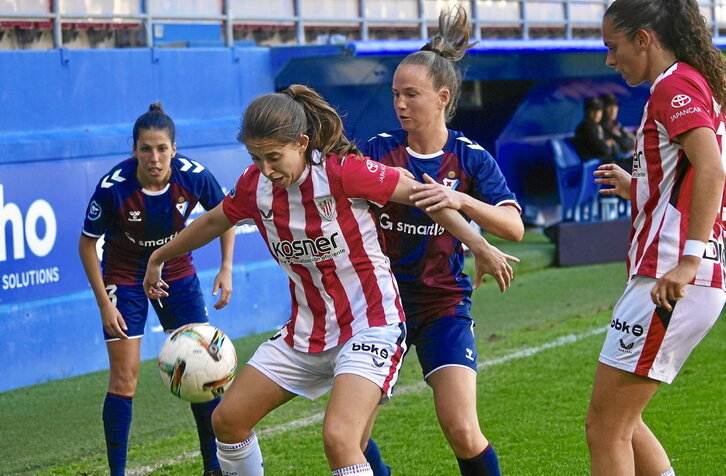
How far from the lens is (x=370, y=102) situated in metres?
11.7

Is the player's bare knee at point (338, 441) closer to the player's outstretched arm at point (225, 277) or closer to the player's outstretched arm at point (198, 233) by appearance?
the player's outstretched arm at point (198, 233)

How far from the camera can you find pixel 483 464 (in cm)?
412

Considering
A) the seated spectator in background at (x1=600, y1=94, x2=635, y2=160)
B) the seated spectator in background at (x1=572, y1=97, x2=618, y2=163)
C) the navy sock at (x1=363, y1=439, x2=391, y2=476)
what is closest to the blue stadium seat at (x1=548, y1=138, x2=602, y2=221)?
the seated spectator in background at (x1=572, y1=97, x2=618, y2=163)

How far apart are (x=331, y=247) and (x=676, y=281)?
49.0 inches

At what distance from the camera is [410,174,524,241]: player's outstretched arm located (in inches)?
151

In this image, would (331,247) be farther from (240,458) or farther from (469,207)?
(240,458)

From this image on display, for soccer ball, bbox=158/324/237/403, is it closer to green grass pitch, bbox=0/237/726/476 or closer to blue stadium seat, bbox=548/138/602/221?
green grass pitch, bbox=0/237/726/476

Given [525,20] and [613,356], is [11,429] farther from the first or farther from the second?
[525,20]

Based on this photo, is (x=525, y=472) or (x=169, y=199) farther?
(x=169, y=199)

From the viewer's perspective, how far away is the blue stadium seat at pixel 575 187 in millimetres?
14930

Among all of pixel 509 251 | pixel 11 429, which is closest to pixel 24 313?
pixel 11 429

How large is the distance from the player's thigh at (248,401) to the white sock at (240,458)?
0.06m

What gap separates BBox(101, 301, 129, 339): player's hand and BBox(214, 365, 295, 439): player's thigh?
1.46 meters

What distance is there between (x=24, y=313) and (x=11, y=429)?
1.30 meters
